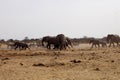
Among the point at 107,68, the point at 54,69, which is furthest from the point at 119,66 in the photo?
the point at 54,69

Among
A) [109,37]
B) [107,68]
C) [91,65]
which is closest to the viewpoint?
[107,68]

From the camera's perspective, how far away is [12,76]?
15.7 m

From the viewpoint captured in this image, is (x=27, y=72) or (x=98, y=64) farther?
(x=98, y=64)

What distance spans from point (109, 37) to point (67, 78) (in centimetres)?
2708

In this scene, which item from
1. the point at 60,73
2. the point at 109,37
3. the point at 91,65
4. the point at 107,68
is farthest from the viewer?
the point at 109,37

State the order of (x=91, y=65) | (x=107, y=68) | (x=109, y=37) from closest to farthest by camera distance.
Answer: (x=107, y=68)
(x=91, y=65)
(x=109, y=37)

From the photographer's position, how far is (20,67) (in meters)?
18.8

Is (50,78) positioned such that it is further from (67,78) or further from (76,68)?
(76,68)

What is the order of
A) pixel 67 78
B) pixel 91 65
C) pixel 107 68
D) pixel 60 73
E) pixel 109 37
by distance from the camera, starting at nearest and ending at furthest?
pixel 67 78 → pixel 60 73 → pixel 107 68 → pixel 91 65 → pixel 109 37

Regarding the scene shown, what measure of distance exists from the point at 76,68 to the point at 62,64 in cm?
169

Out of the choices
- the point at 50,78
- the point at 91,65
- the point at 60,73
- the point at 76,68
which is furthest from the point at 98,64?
the point at 50,78

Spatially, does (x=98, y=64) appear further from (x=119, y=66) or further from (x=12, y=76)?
(x=12, y=76)

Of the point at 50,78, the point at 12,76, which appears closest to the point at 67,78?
the point at 50,78

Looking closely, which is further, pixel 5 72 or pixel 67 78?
pixel 5 72
